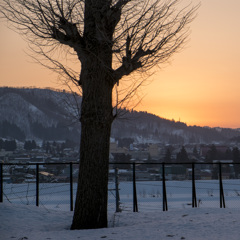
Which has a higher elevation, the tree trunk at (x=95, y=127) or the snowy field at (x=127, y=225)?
the tree trunk at (x=95, y=127)

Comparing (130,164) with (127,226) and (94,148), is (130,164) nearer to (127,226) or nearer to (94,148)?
(94,148)

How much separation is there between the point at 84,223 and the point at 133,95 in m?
3.27

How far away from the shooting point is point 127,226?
884 centimetres

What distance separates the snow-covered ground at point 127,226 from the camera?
7.82 m

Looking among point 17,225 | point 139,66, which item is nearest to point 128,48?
point 139,66

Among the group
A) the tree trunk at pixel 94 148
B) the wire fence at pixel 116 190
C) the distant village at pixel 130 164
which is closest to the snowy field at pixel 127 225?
the tree trunk at pixel 94 148

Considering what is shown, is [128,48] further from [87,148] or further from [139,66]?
[87,148]

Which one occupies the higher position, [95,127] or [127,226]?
[95,127]

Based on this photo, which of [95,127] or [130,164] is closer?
[95,127]

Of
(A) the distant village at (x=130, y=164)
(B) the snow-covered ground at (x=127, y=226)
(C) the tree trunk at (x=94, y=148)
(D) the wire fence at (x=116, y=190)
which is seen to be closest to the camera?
(B) the snow-covered ground at (x=127, y=226)

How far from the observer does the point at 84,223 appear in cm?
931

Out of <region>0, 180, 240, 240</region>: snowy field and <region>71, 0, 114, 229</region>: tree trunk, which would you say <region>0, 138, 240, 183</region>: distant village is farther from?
<region>71, 0, 114, 229</region>: tree trunk

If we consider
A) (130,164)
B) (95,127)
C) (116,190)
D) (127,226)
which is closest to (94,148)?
(95,127)

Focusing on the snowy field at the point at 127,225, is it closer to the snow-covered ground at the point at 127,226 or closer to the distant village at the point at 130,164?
the snow-covered ground at the point at 127,226
